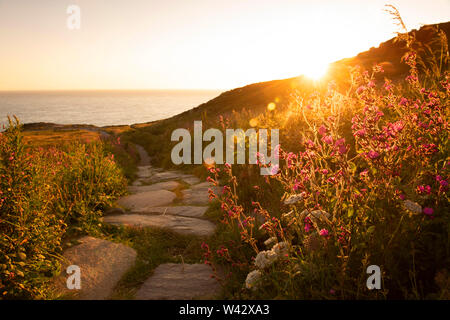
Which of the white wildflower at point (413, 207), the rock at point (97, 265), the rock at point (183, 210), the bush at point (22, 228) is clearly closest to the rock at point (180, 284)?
the rock at point (97, 265)

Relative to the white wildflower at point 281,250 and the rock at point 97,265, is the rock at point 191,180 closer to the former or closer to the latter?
the rock at point 97,265

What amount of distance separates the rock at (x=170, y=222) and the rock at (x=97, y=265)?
2.41ft

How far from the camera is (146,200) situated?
574 cm

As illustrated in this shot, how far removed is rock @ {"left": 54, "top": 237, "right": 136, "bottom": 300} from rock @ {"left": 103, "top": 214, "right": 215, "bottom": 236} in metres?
0.73

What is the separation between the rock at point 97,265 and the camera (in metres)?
2.82

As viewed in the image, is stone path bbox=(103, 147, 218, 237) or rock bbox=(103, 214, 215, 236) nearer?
rock bbox=(103, 214, 215, 236)

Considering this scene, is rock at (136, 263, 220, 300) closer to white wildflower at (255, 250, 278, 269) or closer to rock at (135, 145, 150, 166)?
white wildflower at (255, 250, 278, 269)

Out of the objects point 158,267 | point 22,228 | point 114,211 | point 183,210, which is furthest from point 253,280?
point 114,211

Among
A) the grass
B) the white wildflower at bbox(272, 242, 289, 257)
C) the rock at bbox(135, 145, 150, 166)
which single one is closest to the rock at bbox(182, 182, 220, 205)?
the grass

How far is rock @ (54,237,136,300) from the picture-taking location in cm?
282

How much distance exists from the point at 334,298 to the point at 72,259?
111 inches

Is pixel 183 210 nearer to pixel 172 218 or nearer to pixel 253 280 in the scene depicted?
pixel 172 218
